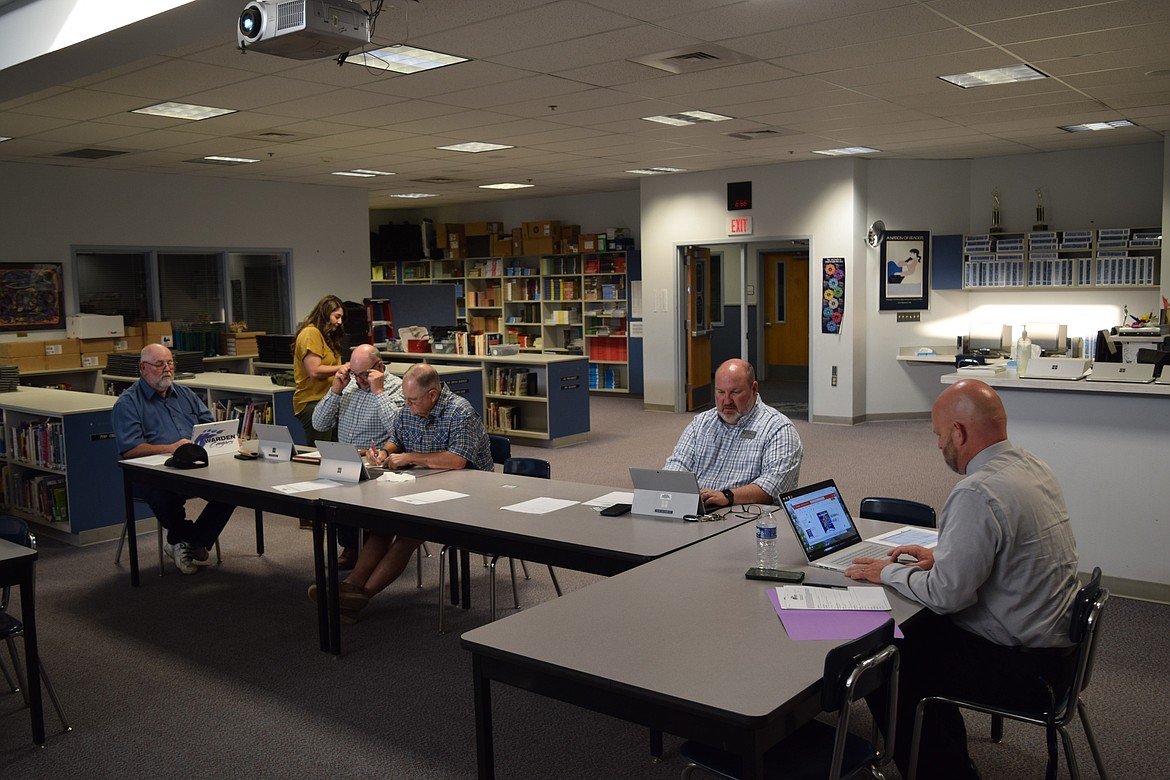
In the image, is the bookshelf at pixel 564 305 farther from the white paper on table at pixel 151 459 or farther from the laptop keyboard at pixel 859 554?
the laptop keyboard at pixel 859 554

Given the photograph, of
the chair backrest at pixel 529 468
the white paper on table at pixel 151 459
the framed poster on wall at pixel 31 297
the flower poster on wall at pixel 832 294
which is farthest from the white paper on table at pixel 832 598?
the framed poster on wall at pixel 31 297

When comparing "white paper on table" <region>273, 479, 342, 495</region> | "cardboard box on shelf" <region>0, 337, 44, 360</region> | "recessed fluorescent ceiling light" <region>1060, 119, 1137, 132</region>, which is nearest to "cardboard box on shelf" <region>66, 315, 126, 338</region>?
"cardboard box on shelf" <region>0, 337, 44, 360</region>

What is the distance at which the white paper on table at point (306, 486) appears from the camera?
181 inches

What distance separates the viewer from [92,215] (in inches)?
401

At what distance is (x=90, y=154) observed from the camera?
Answer: 9.10 metres

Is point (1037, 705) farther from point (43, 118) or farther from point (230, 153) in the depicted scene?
point (230, 153)

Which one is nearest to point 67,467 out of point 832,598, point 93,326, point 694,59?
point 93,326

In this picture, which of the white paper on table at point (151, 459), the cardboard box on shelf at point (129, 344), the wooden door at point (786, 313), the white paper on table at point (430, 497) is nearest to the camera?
the white paper on table at point (430, 497)

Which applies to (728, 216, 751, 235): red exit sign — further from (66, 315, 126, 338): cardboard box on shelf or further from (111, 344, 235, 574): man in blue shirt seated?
(111, 344, 235, 574): man in blue shirt seated

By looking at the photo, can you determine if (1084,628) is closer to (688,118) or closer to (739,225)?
(688,118)

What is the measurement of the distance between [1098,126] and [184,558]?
8.70 metres

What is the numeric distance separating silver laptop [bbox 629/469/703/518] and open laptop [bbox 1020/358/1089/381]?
2624 mm

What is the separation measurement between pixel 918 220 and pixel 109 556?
925 centimetres

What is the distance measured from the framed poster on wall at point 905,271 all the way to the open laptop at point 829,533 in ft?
27.1
